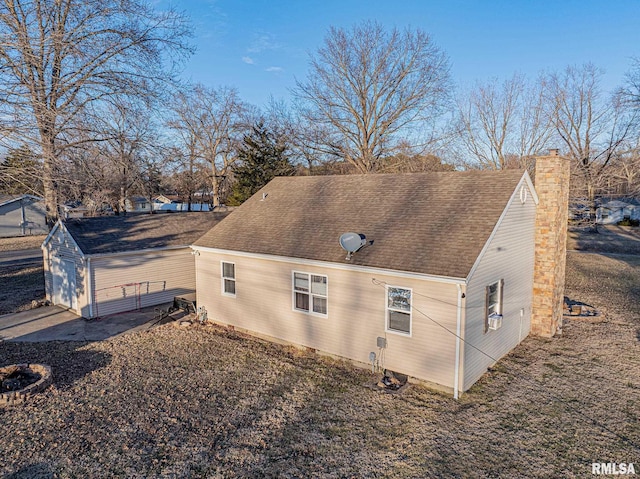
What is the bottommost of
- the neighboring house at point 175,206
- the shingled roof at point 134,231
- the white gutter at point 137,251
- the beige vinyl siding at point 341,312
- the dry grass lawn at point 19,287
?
the dry grass lawn at point 19,287

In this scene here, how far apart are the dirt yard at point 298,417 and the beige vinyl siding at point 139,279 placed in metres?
3.28

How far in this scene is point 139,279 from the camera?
596 inches

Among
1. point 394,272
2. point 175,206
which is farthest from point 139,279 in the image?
point 175,206

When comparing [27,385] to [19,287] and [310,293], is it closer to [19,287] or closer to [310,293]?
[310,293]

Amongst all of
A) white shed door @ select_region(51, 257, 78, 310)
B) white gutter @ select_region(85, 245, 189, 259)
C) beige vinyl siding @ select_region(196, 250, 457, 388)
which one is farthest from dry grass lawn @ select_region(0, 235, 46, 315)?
beige vinyl siding @ select_region(196, 250, 457, 388)

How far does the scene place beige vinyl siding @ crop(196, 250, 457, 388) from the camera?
28.2 ft

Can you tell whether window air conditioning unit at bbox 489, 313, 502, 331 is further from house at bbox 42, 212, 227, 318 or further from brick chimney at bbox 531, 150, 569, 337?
house at bbox 42, 212, 227, 318

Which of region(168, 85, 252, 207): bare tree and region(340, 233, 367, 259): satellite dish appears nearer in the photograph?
region(340, 233, 367, 259): satellite dish

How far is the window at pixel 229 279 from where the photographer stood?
12.8 meters

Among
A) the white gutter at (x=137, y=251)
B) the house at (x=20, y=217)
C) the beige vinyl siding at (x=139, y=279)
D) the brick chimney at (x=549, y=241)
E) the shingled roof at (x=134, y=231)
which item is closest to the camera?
the brick chimney at (x=549, y=241)

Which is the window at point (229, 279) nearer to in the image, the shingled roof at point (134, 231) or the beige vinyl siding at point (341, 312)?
the beige vinyl siding at point (341, 312)

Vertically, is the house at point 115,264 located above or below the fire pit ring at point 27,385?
above

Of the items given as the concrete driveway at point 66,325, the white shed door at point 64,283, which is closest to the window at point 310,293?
the concrete driveway at point 66,325

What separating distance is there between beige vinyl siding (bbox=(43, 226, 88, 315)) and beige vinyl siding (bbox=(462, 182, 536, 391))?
1270cm
